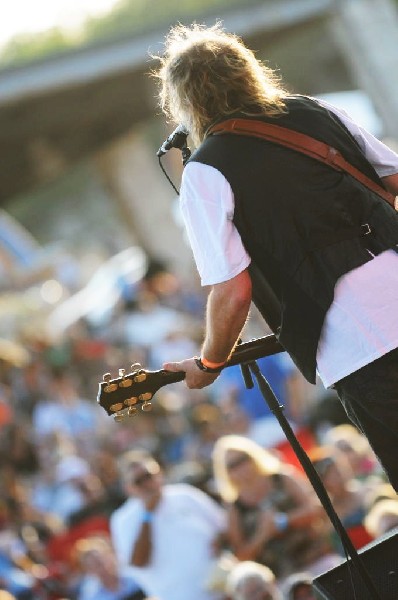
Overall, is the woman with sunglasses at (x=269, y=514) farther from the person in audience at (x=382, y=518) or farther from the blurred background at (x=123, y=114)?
the blurred background at (x=123, y=114)

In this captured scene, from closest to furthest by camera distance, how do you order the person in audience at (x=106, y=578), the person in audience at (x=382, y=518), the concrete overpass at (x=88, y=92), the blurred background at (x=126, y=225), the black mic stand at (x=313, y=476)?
the black mic stand at (x=313, y=476), the person in audience at (x=382, y=518), the person in audience at (x=106, y=578), the blurred background at (x=126, y=225), the concrete overpass at (x=88, y=92)

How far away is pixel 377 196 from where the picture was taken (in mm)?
2895

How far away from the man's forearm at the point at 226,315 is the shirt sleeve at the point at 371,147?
59 centimetres

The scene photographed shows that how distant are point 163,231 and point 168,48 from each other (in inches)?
425

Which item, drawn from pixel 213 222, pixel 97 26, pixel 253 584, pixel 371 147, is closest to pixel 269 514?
pixel 253 584

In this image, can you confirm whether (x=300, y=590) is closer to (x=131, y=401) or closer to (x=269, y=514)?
(x=269, y=514)

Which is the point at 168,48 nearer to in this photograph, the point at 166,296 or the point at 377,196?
the point at 377,196

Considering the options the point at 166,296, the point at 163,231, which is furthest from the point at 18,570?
the point at 163,231

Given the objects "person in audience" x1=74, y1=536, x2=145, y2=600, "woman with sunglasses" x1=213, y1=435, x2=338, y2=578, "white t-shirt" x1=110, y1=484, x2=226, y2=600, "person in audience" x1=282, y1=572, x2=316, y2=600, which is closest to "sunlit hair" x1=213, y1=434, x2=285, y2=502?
A: "woman with sunglasses" x1=213, y1=435, x2=338, y2=578

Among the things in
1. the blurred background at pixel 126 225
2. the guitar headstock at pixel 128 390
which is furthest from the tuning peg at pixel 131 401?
the blurred background at pixel 126 225

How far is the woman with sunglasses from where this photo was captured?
200 inches

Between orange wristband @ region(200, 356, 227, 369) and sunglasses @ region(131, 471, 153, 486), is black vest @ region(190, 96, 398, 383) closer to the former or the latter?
orange wristband @ region(200, 356, 227, 369)

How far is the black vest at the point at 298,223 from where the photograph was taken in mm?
2771

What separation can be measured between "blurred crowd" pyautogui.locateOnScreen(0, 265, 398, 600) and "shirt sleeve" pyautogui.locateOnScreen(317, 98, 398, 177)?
199 cm
